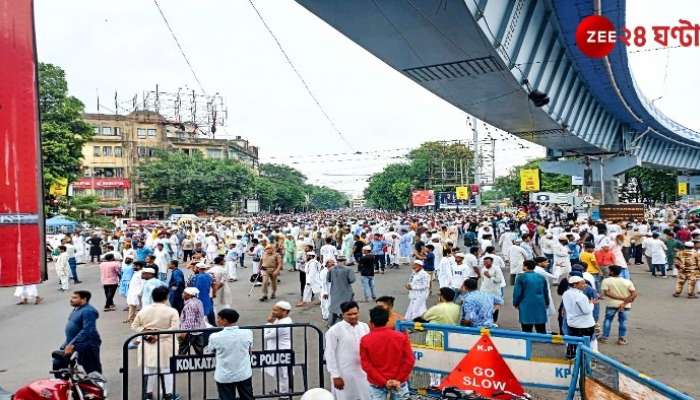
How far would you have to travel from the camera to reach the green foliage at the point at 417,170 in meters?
68.8

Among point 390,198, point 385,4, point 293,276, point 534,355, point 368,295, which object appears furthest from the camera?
point 390,198

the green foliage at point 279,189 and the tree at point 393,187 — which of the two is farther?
the green foliage at point 279,189

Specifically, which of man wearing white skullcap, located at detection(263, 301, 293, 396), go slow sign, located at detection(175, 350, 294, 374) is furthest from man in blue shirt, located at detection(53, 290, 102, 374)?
man wearing white skullcap, located at detection(263, 301, 293, 396)

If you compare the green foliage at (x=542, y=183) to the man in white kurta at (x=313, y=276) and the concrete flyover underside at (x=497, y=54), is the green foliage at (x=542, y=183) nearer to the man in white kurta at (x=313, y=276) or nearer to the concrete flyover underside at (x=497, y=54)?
the concrete flyover underside at (x=497, y=54)

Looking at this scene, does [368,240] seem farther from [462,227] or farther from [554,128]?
[462,227]

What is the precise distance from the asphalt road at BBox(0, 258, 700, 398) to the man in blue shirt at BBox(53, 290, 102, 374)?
0.68 m

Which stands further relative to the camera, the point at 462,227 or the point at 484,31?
the point at 462,227

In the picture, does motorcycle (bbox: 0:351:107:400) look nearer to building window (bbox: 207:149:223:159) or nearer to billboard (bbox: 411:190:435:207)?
billboard (bbox: 411:190:435:207)

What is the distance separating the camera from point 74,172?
26469 mm

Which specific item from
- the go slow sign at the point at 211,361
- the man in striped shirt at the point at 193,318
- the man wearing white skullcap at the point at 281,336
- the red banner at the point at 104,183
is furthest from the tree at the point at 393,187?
the go slow sign at the point at 211,361

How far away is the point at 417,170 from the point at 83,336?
6537cm

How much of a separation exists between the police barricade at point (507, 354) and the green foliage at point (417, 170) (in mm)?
62347

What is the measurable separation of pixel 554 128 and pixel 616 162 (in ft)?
44.1

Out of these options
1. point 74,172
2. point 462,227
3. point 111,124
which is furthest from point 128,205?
point 462,227
